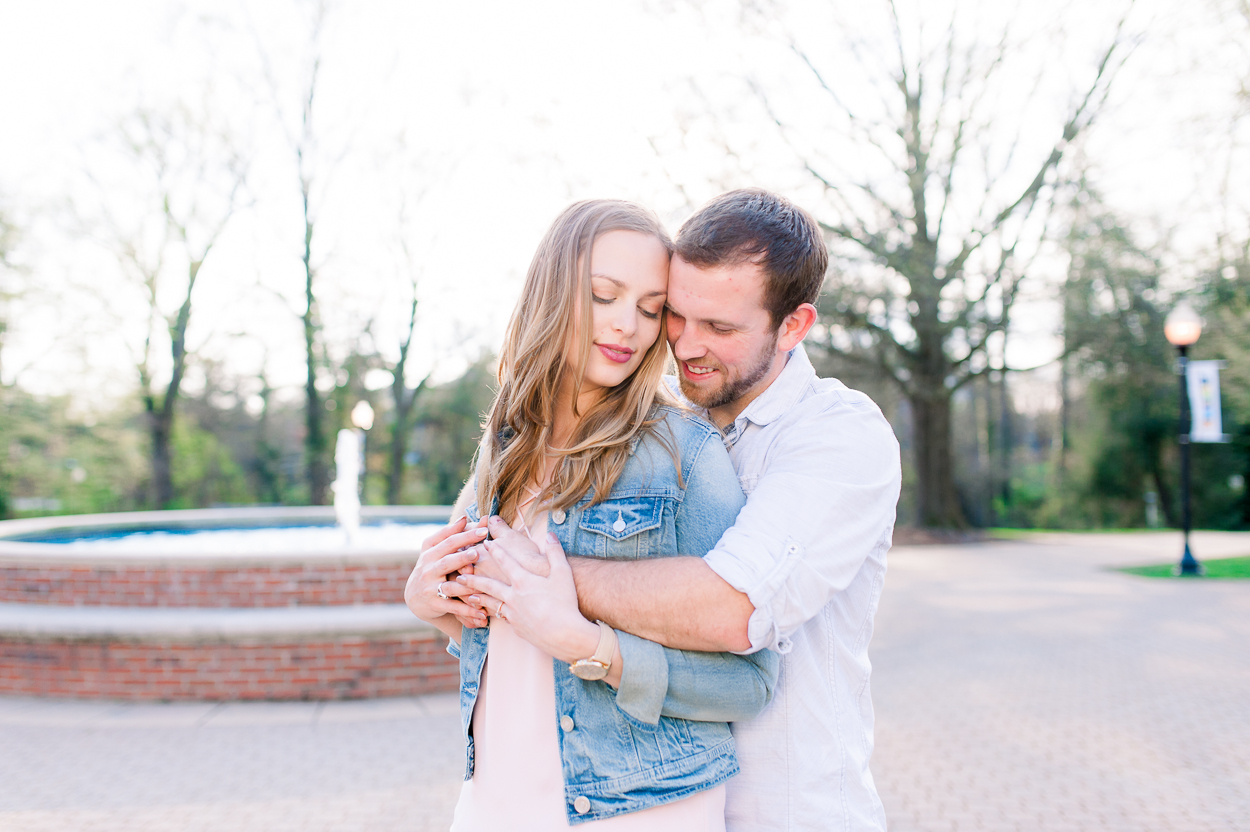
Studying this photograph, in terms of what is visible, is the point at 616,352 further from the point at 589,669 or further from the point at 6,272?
the point at 6,272

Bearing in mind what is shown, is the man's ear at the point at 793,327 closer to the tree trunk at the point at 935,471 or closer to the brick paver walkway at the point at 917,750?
the brick paver walkway at the point at 917,750

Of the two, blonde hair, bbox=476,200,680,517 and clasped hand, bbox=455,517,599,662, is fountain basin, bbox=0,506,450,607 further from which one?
clasped hand, bbox=455,517,599,662

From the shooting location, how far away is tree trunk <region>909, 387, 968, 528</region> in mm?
18969

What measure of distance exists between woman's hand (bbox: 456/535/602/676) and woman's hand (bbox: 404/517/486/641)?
0.26 feet

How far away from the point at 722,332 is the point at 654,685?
2.55ft

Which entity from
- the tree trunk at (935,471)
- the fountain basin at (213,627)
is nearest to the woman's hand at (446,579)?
the fountain basin at (213,627)

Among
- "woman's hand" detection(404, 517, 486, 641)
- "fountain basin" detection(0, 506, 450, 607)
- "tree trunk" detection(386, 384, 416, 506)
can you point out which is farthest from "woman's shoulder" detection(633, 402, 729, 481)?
"tree trunk" detection(386, 384, 416, 506)

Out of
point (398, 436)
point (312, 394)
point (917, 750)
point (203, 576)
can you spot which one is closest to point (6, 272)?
point (312, 394)

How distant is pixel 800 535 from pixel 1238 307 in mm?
20806

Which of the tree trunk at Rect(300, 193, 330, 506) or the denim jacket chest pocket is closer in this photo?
the denim jacket chest pocket

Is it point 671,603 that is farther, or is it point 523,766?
point 523,766

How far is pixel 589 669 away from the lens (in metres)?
1.45

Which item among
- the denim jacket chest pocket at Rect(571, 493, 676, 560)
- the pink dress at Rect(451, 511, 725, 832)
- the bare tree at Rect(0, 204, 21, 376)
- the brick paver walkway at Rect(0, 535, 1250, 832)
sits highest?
the bare tree at Rect(0, 204, 21, 376)

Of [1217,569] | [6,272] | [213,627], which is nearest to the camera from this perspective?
[213,627]
